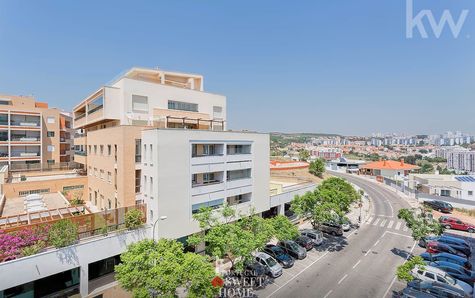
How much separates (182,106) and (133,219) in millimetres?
16460

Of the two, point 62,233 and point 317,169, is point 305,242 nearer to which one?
point 62,233

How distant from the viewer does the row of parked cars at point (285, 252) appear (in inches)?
853

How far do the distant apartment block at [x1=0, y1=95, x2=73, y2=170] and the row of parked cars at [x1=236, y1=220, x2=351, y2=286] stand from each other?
3855 centimetres

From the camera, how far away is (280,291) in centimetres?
1967

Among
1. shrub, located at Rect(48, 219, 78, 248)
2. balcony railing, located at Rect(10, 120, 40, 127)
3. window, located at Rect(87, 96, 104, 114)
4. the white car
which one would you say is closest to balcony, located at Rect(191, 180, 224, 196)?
shrub, located at Rect(48, 219, 78, 248)

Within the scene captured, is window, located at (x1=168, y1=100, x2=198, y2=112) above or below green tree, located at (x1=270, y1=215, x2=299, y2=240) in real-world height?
above

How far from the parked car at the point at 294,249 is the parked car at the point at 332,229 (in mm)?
7597

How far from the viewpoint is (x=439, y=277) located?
64.7ft

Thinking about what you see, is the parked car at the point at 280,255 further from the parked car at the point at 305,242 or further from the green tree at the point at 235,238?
the green tree at the point at 235,238

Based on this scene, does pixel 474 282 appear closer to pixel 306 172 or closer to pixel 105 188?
pixel 105 188

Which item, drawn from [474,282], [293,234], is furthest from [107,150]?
[474,282]

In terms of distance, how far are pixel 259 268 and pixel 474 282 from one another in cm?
1785

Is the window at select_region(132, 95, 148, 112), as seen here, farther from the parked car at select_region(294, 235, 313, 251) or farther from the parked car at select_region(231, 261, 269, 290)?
the parked car at select_region(294, 235, 313, 251)

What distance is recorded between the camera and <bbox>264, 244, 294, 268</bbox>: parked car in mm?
23406
